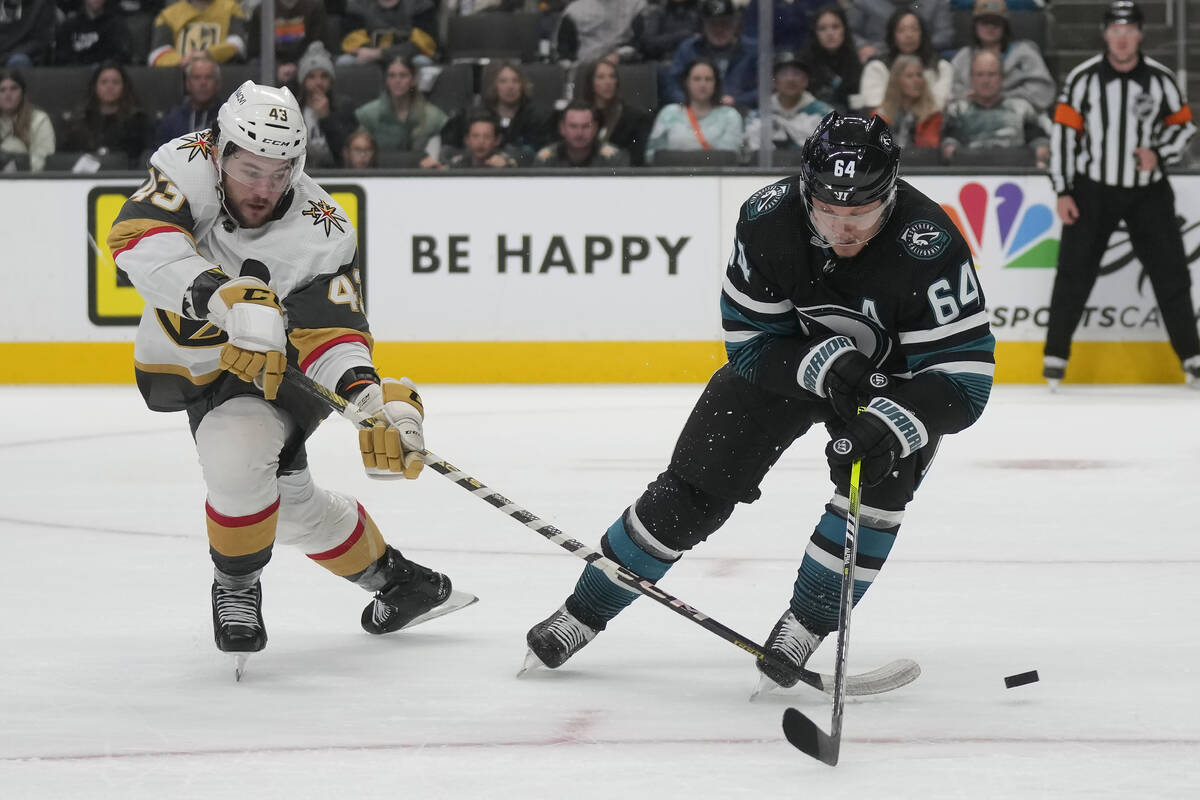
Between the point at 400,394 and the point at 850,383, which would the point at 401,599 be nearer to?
the point at 400,394

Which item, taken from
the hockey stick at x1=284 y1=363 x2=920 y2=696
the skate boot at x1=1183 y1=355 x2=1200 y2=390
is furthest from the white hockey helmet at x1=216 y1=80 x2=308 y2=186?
the skate boot at x1=1183 y1=355 x2=1200 y2=390

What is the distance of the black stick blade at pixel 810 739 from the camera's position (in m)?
2.19

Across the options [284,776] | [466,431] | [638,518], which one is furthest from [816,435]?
[284,776]

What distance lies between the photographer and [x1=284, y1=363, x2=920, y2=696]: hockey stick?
101 inches

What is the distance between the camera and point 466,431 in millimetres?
5762

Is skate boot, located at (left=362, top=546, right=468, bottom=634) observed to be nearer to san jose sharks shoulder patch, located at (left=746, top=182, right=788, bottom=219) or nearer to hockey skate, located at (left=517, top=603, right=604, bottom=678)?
hockey skate, located at (left=517, top=603, right=604, bottom=678)

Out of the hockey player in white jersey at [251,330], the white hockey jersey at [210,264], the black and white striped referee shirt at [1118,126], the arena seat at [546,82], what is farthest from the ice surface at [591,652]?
the arena seat at [546,82]

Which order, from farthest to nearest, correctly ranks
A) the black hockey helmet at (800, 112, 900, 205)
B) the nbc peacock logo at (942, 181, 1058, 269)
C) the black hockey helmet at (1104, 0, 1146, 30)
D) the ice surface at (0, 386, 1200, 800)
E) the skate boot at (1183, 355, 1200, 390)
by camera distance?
the nbc peacock logo at (942, 181, 1058, 269), the skate boot at (1183, 355, 1200, 390), the black hockey helmet at (1104, 0, 1146, 30), the black hockey helmet at (800, 112, 900, 205), the ice surface at (0, 386, 1200, 800)

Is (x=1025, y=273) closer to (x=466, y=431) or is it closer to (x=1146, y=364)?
(x=1146, y=364)

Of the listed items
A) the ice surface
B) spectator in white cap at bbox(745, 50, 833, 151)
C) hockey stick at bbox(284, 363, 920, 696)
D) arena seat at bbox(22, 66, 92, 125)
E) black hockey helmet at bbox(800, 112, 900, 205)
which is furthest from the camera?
arena seat at bbox(22, 66, 92, 125)

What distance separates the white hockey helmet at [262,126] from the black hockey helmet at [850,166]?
795 mm

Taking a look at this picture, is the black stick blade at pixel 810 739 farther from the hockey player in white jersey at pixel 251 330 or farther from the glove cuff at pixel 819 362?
the hockey player in white jersey at pixel 251 330

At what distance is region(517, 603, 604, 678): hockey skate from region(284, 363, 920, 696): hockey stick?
0.11 meters

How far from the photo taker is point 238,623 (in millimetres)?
2738
